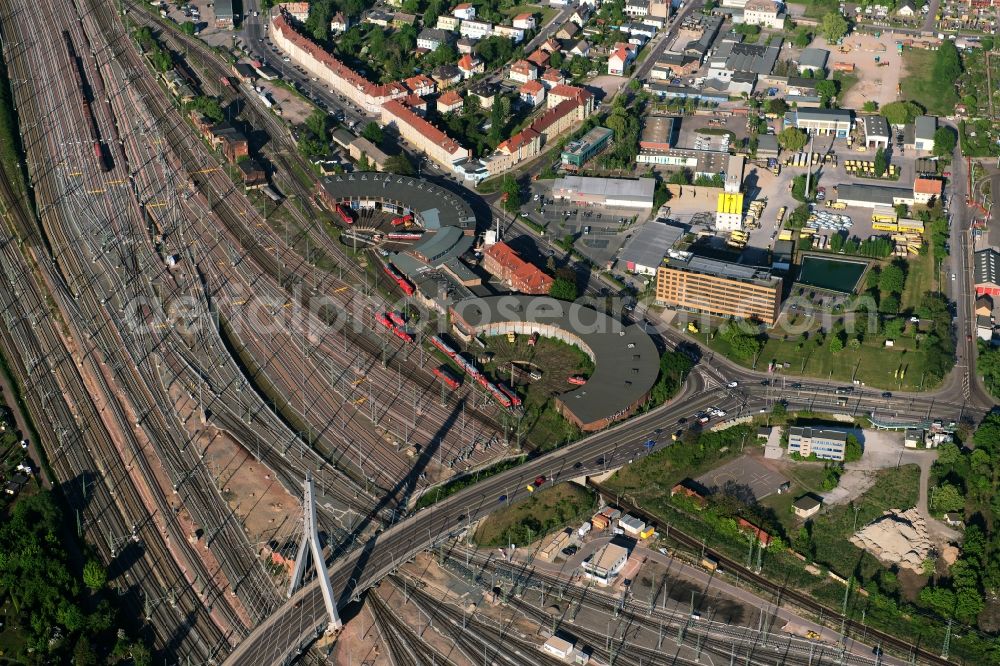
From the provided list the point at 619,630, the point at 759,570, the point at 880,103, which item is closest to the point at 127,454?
the point at 619,630

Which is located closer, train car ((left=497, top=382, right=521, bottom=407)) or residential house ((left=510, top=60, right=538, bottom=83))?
train car ((left=497, top=382, right=521, bottom=407))

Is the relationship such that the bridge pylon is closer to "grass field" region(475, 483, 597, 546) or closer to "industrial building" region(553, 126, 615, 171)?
"grass field" region(475, 483, 597, 546)

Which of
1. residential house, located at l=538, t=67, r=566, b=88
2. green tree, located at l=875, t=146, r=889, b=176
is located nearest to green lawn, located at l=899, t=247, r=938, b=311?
green tree, located at l=875, t=146, r=889, b=176

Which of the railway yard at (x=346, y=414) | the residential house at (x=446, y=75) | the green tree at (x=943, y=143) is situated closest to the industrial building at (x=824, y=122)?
the green tree at (x=943, y=143)

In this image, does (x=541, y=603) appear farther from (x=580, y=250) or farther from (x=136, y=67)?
(x=136, y=67)

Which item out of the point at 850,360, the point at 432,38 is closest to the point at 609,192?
the point at 850,360

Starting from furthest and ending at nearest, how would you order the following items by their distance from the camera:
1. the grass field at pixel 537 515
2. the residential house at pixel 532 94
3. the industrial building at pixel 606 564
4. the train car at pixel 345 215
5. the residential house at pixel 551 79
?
1. the residential house at pixel 551 79
2. the residential house at pixel 532 94
3. the train car at pixel 345 215
4. the grass field at pixel 537 515
5. the industrial building at pixel 606 564

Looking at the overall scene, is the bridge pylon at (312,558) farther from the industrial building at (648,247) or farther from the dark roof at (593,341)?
the industrial building at (648,247)
